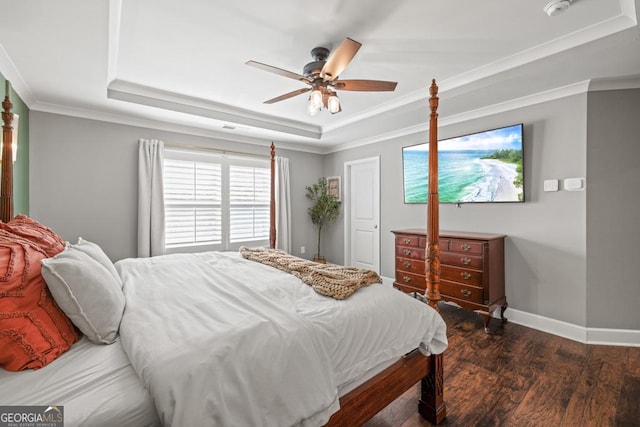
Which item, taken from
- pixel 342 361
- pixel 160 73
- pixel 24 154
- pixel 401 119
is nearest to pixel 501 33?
pixel 401 119

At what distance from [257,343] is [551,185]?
326 cm

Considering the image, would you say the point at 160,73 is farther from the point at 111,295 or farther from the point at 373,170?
the point at 373,170

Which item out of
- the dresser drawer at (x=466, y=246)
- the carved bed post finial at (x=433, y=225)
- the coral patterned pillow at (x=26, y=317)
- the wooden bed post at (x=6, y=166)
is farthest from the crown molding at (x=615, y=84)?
the wooden bed post at (x=6, y=166)

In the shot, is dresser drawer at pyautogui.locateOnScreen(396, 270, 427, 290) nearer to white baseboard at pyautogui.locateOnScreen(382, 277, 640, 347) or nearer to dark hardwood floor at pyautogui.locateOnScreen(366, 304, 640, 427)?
dark hardwood floor at pyautogui.locateOnScreen(366, 304, 640, 427)

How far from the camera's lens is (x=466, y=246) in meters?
3.08

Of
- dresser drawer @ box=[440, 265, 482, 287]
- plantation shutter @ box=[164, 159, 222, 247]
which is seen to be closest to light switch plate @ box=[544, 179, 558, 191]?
dresser drawer @ box=[440, 265, 482, 287]

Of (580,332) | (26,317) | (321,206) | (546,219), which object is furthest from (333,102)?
(580,332)

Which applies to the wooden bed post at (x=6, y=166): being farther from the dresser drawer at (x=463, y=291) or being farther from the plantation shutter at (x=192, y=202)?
the dresser drawer at (x=463, y=291)

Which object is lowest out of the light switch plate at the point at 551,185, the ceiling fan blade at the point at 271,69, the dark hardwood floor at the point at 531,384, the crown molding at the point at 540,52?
the dark hardwood floor at the point at 531,384

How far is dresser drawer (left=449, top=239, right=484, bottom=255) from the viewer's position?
2992mm

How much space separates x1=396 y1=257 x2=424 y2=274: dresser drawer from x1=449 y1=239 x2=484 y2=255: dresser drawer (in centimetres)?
44

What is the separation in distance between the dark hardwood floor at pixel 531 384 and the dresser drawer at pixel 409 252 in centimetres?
95

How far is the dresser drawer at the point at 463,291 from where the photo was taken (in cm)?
298

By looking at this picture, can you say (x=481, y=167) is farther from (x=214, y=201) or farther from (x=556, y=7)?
(x=214, y=201)
